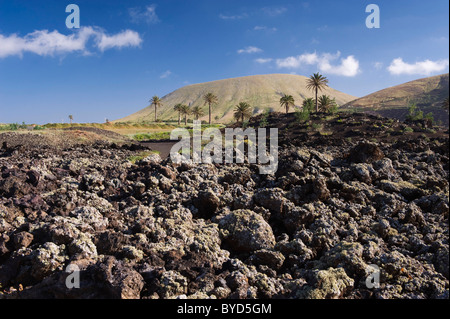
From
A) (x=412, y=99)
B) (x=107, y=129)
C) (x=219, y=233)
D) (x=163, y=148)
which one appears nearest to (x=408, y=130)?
(x=163, y=148)

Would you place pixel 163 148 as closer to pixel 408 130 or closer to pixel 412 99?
pixel 408 130

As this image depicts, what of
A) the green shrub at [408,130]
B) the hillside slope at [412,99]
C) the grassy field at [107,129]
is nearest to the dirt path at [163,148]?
the grassy field at [107,129]

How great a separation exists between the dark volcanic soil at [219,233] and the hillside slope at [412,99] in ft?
296

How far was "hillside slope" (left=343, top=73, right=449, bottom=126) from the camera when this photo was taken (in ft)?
323

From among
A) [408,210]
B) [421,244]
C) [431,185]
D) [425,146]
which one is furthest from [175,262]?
[425,146]

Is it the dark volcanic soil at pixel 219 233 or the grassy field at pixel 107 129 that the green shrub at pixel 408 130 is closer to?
the dark volcanic soil at pixel 219 233

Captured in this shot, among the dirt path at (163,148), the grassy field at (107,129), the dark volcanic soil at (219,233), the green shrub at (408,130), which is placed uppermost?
the grassy field at (107,129)

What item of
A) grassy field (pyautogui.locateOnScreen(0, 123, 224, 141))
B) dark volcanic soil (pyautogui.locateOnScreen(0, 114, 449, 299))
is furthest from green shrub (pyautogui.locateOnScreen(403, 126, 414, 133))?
grassy field (pyautogui.locateOnScreen(0, 123, 224, 141))

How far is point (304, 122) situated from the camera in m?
47.1

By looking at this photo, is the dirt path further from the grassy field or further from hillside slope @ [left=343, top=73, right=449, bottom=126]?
hillside slope @ [left=343, top=73, right=449, bottom=126]

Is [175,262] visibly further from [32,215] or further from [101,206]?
[32,215]

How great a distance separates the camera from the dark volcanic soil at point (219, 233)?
621 cm

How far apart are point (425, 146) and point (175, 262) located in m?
23.2

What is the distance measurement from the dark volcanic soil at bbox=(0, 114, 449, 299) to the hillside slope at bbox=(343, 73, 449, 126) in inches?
3554
